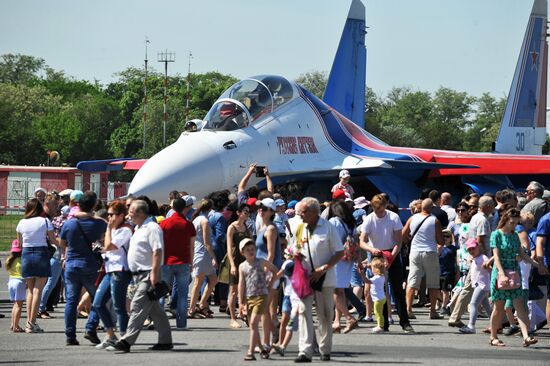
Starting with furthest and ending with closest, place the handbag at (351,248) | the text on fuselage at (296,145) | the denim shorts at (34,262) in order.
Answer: the text on fuselage at (296,145), the handbag at (351,248), the denim shorts at (34,262)

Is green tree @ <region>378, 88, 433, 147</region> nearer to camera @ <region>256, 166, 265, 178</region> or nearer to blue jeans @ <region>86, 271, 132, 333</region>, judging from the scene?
camera @ <region>256, 166, 265, 178</region>

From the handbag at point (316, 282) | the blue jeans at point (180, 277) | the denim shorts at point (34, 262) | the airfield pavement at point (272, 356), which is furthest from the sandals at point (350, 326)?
the denim shorts at point (34, 262)

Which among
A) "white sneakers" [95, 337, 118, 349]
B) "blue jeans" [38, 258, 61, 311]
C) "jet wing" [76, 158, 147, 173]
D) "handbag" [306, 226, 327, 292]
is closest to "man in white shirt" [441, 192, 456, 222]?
"blue jeans" [38, 258, 61, 311]

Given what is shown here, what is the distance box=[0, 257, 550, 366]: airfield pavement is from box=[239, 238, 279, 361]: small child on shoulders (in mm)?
193

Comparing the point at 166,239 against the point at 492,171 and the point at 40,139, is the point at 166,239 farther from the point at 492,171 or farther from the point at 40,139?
the point at 40,139

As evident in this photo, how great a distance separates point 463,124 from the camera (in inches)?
4437

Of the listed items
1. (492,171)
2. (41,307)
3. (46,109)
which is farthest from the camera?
(46,109)

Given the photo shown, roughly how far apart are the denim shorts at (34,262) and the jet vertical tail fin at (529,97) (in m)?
24.5

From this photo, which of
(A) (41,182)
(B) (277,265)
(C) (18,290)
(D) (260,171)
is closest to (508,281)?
(B) (277,265)

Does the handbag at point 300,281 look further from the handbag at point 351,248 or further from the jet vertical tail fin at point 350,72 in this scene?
the jet vertical tail fin at point 350,72

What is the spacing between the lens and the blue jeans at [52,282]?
50.5 ft

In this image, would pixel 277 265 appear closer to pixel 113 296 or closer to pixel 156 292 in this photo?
pixel 156 292

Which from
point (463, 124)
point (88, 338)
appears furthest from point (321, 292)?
point (463, 124)

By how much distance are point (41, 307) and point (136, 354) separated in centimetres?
419
